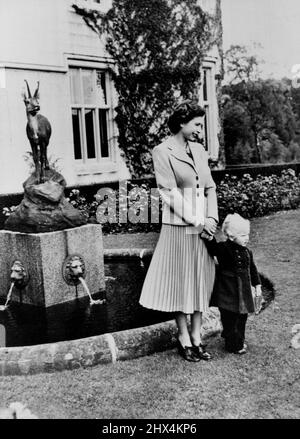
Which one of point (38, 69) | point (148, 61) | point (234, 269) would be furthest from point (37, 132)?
point (148, 61)

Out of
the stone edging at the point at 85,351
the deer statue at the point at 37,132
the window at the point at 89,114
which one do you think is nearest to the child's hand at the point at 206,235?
the stone edging at the point at 85,351

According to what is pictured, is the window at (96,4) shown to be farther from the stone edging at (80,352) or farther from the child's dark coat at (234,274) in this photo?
the stone edging at (80,352)

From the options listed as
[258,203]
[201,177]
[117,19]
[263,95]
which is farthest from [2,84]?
[263,95]

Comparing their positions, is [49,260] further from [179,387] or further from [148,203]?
[148,203]

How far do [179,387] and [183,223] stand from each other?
44.8 inches

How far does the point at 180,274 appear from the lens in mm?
3896

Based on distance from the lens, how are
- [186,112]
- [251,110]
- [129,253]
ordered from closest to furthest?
[186,112] → [129,253] → [251,110]

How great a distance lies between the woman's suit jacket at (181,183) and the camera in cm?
379

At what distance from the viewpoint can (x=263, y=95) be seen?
2323 cm

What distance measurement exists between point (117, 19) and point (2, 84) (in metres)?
4.07

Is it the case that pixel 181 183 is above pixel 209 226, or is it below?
above

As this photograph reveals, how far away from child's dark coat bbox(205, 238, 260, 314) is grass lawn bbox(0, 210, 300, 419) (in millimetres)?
448
